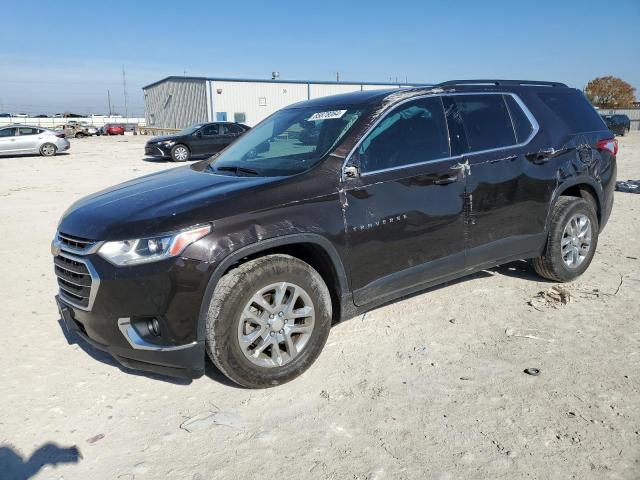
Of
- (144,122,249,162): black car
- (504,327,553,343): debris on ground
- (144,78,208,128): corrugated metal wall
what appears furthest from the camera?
(144,78,208,128): corrugated metal wall

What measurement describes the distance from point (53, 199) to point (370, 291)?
892 cm

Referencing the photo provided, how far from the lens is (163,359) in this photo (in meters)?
2.90

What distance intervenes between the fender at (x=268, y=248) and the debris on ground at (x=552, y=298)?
6.39 ft

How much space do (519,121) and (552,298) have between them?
1551mm

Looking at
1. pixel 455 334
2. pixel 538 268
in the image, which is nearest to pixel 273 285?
pixel 455 334

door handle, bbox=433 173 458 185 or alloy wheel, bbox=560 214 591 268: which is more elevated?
door handle, bbox=433 173 458 185

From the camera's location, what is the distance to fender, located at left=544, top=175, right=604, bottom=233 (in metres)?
4.46

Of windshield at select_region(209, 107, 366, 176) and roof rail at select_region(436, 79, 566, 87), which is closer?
windshield at select_region(209, 107, 366, 176)

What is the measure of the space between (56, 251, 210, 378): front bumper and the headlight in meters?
0.04

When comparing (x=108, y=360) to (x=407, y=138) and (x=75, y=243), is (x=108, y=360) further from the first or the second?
(x=407, y=138)

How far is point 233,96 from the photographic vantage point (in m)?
39.4

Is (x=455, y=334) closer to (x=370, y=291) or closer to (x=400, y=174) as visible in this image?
(x=370, y=291)

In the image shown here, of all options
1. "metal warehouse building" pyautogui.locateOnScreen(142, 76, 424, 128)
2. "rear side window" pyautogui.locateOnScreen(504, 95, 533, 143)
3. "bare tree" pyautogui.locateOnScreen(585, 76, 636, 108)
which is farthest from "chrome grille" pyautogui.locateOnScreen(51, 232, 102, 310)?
"bare tree" pyautogui.locateOnScreen(585, 76, 636, 108)

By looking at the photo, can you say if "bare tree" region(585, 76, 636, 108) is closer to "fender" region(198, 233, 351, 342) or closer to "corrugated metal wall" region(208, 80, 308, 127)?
"corrugated metal wall" region(208, 80, 308, 127)
